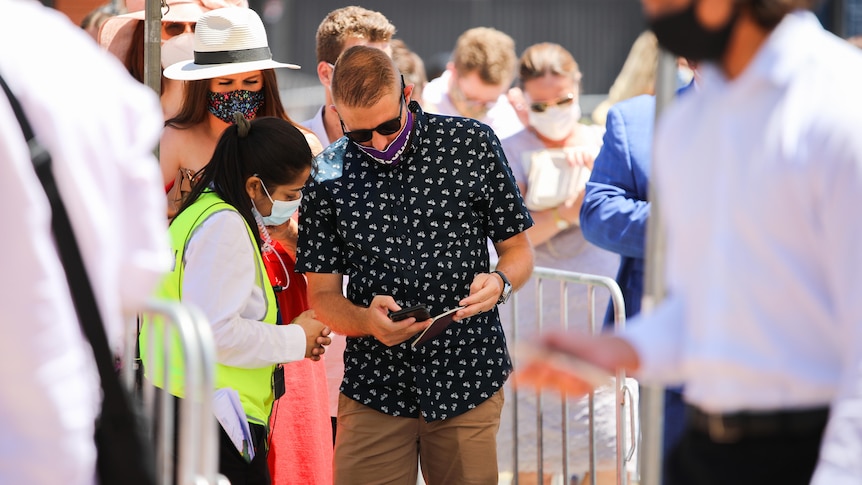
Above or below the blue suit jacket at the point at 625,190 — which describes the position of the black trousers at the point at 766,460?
above

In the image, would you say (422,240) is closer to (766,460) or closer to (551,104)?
(766,460)

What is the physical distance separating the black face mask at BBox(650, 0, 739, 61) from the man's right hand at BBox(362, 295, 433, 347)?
5.91 feet

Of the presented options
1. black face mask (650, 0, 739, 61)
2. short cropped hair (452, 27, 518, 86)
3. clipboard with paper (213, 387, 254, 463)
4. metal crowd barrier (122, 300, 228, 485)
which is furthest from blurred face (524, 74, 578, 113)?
black face mask (650, 0, 739, 61)

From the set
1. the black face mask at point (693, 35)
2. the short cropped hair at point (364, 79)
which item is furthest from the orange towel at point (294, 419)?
the black face mask at point (693, 35)

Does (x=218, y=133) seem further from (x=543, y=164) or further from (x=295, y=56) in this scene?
(x=295, y=56)

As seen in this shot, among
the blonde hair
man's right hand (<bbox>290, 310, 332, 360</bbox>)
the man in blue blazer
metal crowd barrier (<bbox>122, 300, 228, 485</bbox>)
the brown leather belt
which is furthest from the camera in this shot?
the blonde hair

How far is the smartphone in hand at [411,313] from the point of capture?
391 cm

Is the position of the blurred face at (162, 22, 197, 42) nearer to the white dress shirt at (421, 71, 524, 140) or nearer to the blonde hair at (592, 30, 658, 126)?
the white dress shirt at (421, 71, 524, 140)

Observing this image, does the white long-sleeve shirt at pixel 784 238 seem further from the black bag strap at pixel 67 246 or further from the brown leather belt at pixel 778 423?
the black bag strap at pixel 67 246

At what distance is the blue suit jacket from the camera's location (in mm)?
4371

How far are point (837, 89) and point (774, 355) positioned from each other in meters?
0.46

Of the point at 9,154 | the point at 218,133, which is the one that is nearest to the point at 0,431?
the point at 9,154

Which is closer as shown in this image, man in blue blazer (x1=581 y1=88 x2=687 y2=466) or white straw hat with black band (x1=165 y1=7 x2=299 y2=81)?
man in blue blazer (x1=581 y1=88 x2=687 y2=466)

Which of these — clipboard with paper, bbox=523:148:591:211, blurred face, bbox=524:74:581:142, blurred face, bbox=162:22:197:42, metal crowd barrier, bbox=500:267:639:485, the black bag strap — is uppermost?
the black bag strap
